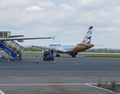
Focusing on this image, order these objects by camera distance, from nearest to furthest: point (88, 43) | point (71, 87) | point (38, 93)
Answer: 1. point (38, 93)
2. point (71, 87)
3. point (88, 43)

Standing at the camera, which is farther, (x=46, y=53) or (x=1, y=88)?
(x=46, y=53)

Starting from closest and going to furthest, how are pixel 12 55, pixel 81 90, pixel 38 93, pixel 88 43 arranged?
pixel 38 93, pixel 81 90, pixel 12 55, pixel 88 43

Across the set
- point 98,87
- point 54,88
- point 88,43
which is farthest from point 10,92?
point 88,43

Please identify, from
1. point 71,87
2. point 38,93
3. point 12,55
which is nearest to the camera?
point 38,93

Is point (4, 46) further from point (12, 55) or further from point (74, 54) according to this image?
point (74, 54)

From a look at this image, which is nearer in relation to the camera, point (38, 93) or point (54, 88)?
point (38, 93)

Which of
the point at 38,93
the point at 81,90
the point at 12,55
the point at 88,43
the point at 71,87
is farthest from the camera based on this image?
the point at 88,43

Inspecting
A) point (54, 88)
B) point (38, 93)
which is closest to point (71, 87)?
point (54, 88)

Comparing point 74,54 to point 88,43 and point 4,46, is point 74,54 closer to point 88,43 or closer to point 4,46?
point 88,43

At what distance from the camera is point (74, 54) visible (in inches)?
3952

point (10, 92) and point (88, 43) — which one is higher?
point (88, 43)

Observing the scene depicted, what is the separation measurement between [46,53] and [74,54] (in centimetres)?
3685

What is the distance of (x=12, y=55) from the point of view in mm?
60844

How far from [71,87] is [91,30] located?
77353mm
